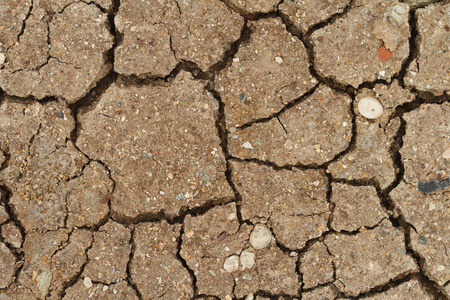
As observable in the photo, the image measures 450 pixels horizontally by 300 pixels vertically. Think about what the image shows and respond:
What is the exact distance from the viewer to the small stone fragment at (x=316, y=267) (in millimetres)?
2359

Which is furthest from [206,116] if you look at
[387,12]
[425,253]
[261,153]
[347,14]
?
[425,253]

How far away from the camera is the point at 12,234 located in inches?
96.3

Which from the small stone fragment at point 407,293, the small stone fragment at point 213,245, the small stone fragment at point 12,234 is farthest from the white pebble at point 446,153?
the small stone fragment at point 12,234

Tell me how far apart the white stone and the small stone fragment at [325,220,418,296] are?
51 centimetres

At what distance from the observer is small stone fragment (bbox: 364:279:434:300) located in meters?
2.34

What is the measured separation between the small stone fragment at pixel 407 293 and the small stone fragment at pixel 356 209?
0.44 meters

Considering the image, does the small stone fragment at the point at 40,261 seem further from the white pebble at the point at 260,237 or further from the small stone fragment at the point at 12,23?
the small stone fragment at the point at 12,23

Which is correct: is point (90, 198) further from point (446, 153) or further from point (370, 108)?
point (446, 153)

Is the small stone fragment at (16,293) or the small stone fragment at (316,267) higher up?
the small stone fragment at (316,267)

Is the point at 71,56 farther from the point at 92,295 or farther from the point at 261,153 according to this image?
the point at 92,295

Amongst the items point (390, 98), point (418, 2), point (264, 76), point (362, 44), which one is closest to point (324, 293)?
point (390, 98)

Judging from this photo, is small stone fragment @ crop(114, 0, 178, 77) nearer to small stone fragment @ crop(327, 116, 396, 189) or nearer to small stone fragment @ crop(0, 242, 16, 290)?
small stone fragment @ crop(327, 116, 396, 189)

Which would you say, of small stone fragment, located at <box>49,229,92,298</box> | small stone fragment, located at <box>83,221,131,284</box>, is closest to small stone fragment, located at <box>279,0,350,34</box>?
small stone fragment, located at <box>83,221,131,284</box>

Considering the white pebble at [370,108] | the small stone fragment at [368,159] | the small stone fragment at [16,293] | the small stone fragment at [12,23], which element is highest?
the small stone fragment at [12,23]
